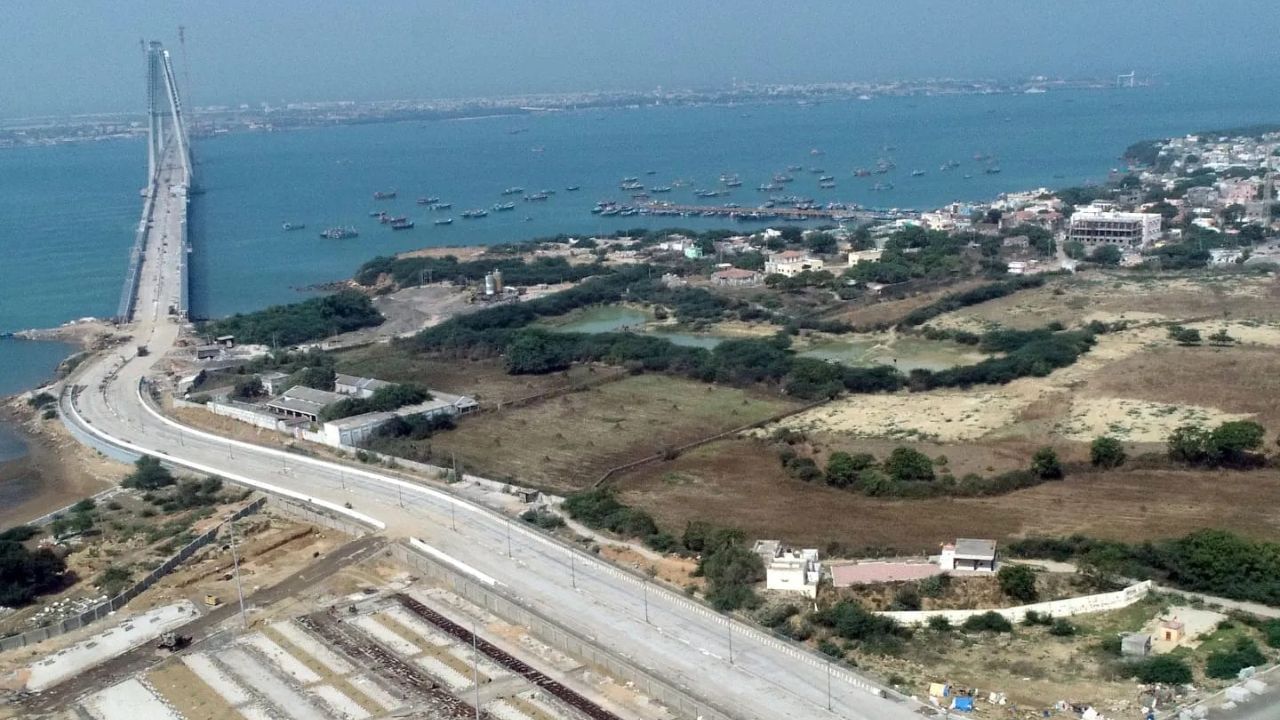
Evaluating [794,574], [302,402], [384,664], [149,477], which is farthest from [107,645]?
[302,402]

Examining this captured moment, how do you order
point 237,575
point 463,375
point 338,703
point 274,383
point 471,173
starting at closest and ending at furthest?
point 338,703 < point 237,575 < point 274,383 < point 463,375 < point 471,173

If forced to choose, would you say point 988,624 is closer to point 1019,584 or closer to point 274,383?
point 1019,584

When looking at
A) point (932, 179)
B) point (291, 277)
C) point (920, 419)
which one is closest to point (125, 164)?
point (291, 277)

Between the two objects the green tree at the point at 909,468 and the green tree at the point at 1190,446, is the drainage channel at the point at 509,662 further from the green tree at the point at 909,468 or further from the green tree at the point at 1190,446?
the green tree at the point at 1190,446

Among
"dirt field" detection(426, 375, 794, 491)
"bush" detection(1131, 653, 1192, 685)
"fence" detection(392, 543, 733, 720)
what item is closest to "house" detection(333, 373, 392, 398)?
"dirt field" detection(426, 375, 794, 491)

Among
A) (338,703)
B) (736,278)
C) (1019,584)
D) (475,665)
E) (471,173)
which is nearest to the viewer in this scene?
(338,703)

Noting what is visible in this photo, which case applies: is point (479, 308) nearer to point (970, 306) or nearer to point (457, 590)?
point (970, 306)

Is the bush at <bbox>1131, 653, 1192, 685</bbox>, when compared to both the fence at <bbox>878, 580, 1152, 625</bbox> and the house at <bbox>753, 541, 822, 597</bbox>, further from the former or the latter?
the house at <bbox>753, 541, 822, 597</bbox>

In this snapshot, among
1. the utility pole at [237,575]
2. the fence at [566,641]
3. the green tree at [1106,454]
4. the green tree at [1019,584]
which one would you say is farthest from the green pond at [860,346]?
the utility pole at [237,575]
